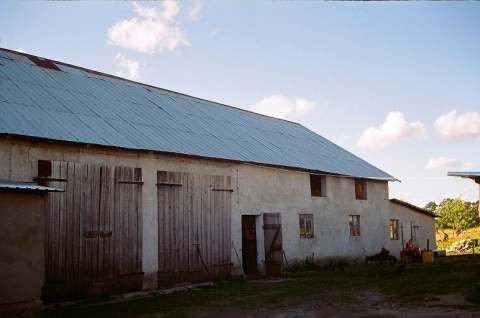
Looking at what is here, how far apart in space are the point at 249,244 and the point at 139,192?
602 cm

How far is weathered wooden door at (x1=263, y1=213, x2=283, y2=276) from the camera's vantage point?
18.0 m

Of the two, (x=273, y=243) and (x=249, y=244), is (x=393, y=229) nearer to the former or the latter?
Answer: (x=273, y=243)

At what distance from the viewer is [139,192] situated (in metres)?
14.4

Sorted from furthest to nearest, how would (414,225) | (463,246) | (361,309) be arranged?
1. (463,246)
2. (414,225)
3. (361,309)

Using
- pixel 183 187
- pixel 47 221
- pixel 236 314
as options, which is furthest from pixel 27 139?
pixel 236 314

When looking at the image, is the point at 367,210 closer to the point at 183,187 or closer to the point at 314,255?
the point at 314,255

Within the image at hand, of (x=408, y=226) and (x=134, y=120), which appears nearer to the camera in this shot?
(x=134, y=120)

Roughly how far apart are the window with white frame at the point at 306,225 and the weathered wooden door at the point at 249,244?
266 cm

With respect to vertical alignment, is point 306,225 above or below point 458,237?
above

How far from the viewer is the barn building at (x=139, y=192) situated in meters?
11.9

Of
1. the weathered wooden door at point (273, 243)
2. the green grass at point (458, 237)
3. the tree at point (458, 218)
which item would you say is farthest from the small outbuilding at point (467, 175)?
the tree at point (458, 218)

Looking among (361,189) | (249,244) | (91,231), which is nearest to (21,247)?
(91,231)

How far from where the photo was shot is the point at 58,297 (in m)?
12.1

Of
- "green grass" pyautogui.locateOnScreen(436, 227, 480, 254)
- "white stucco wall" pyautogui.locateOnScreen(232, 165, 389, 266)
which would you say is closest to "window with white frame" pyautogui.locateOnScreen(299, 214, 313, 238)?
"white stucco wall" pyautogui.locateOnScreen(232, 165, 389, 266)
